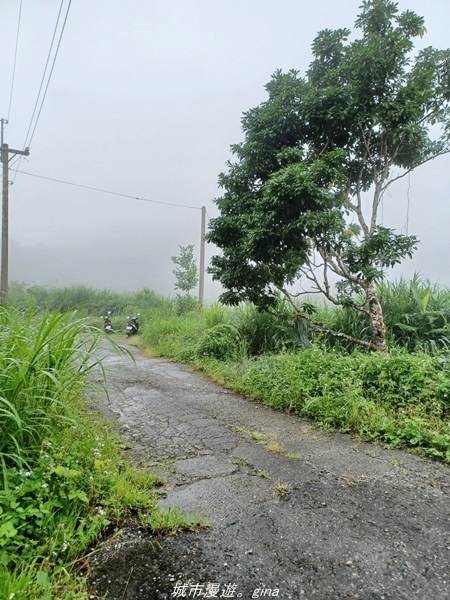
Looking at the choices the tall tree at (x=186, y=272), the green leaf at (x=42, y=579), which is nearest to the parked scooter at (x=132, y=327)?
the tall tree at (x=186, y=272)

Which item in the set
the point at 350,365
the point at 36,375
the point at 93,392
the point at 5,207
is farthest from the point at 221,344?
the point at 5,207

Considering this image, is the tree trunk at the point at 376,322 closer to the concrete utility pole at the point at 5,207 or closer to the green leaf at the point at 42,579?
the green leaf at the point at 42,579

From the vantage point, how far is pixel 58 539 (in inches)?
51.1

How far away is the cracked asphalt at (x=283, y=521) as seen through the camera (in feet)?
4.00

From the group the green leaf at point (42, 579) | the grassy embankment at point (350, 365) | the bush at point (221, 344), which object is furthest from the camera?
the bush at point (221, 344)

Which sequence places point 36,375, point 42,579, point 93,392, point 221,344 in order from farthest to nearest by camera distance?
point 221,344, point 93,392, point 36,375, point 42,579

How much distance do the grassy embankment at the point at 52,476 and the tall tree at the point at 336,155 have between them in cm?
245

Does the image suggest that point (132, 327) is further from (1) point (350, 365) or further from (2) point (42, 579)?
(2) point (42, 579)

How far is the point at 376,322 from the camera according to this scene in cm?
386

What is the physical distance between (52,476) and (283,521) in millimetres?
1137

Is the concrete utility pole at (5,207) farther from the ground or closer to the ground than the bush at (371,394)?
farther from the ground

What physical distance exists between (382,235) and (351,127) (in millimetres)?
1402

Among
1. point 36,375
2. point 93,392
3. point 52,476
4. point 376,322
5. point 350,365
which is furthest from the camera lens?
point 376,322

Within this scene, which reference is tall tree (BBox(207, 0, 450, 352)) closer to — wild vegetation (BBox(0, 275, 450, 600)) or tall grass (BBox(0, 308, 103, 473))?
wild vegetation (BBox(0, 275, 450, 600))
